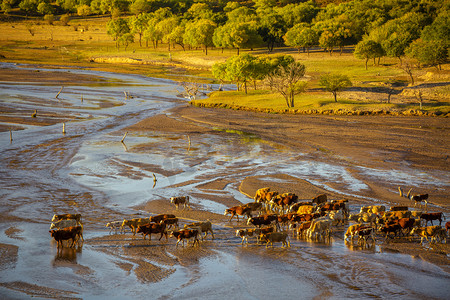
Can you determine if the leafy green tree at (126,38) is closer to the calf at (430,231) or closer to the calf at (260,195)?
the calf at (260,195)

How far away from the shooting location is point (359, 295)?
15.6 m

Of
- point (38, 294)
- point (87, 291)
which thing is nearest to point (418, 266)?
point (87, 291)

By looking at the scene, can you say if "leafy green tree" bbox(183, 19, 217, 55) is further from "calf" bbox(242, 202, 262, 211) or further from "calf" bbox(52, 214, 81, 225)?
"calf" bbox(52, 214, 81, 225)

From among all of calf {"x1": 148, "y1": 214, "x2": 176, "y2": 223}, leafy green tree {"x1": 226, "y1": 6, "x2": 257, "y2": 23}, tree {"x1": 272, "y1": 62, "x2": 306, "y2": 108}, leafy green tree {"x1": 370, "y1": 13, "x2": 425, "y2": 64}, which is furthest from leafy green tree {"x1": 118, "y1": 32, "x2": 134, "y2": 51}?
calf {"x1": 148, "y1": 214, "x2": 176, "y2": 223}

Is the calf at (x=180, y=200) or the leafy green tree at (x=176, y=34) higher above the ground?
the leafy green tree at (x=176, y=34)

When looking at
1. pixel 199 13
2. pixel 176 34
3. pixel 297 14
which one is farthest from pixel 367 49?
pixel 199 13

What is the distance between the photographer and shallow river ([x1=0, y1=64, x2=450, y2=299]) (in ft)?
53.0

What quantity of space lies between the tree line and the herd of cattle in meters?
74.4

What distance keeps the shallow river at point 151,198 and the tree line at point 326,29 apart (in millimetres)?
59012

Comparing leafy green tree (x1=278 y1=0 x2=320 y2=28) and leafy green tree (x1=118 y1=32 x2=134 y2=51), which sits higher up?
leafy green tree (x1=278 y1=0 x2=320 y2=28)

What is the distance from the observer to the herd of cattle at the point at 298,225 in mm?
20062

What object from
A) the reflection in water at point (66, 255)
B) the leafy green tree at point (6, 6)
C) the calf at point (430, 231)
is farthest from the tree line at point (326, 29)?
the reflection in water at point (66, 255)

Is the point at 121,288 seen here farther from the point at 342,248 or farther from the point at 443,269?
the point at 443,269

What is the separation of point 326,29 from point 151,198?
9950 cm
